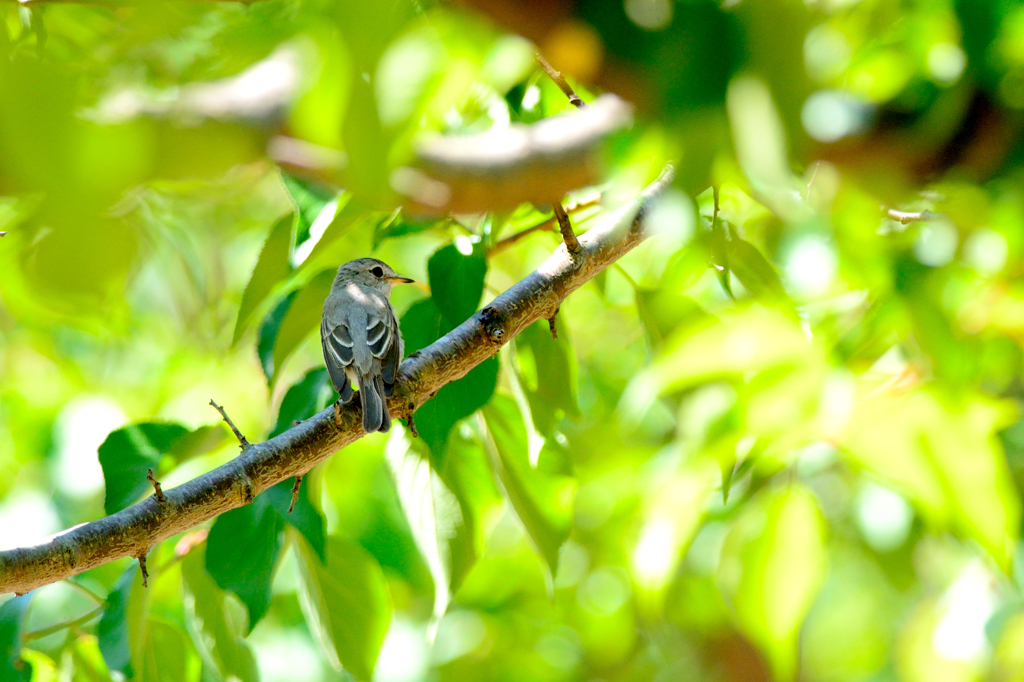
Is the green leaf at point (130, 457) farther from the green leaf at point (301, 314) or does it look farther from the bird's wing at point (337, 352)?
the bird's wing at point (337, 352)

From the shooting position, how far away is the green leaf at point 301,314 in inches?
89.7

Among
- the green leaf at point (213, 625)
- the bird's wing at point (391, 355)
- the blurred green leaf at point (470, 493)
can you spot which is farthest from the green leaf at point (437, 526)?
the green leaf at point (213, 625)

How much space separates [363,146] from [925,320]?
63 centimetres

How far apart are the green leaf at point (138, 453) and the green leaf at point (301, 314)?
0.32 m

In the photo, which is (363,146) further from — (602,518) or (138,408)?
(138,408)

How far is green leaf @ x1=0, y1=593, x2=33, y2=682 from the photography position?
80.9 inches

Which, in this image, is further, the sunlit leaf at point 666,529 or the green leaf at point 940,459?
the sunlit leaf at point 666,529

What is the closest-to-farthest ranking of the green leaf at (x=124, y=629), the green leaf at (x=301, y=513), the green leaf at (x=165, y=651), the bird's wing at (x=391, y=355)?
the green leaf at (x=301, y=513) < the green leaf at (x=124, y=629) < the bird's wing at (x=391, y=355) < the green leaf at (x=165, y=651)

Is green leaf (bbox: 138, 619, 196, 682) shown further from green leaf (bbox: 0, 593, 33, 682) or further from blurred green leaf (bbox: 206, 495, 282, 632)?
blurred green leaf (bbox: 206, 495, 282, 632)

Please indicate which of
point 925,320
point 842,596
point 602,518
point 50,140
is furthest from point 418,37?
point 842,596

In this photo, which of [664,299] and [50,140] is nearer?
[50,140]

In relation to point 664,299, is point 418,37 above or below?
above

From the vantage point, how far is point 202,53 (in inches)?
30.5

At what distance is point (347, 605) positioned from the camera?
7.28 ft
